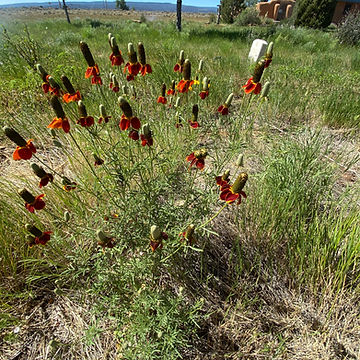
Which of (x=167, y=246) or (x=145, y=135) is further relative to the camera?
(x=167, y=246)

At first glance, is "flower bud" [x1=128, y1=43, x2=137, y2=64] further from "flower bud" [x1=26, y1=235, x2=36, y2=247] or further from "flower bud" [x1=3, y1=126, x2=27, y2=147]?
"flower bud" [x1=26, y1=235, x2=36, y2=247]

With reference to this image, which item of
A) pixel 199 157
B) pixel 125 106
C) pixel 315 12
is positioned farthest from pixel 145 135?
pixel 315 12

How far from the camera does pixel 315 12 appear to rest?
51.1 feet

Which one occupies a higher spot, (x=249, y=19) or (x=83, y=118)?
(x=83, y=118)

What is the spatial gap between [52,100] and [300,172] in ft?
5.28

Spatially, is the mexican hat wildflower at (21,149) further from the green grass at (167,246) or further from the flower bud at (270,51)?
the flower bud at (270,51)

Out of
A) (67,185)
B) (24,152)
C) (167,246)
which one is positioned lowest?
(167,246)

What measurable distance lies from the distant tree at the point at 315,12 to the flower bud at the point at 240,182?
20.2 m

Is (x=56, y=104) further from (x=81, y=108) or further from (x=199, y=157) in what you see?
(x=199, y=157)

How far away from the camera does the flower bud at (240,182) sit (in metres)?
0.88

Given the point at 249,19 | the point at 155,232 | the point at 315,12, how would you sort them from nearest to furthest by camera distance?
1. the point at 155,232
2. the point at 315,12
3. the point at 249,19

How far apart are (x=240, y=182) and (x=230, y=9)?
30681mm

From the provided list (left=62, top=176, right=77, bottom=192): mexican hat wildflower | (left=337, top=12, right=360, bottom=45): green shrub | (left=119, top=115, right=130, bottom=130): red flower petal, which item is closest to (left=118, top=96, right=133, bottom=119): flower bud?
(left=119, top=115, right=130, bottom=130): red flower petal

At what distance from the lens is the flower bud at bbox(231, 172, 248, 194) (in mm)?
882
